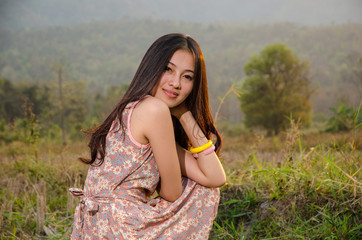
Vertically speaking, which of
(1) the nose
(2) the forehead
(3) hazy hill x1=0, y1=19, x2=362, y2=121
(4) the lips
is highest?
(2) the forehead

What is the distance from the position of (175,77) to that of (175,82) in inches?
1.2

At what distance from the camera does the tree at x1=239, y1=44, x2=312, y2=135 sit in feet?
44.1

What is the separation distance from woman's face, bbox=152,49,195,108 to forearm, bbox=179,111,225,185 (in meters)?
0.17

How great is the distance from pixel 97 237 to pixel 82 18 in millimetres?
104049

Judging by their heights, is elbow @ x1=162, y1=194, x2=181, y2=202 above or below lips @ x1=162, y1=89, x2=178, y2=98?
below

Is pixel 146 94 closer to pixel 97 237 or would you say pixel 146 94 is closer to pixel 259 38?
pixel 97 237

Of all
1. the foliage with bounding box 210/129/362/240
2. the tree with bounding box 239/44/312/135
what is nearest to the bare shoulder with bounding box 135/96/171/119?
the foliage with bounding box 210/129/362/240

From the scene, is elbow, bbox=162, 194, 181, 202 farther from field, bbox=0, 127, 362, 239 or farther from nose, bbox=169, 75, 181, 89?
field, bbox=0, 127, 362, 239

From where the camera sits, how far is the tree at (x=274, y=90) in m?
13.4

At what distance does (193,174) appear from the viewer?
1832mm

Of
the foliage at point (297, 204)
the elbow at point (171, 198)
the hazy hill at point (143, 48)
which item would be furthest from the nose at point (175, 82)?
the hazy hill at point (143, 48)

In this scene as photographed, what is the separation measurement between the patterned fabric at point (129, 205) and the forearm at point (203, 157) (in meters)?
0.15

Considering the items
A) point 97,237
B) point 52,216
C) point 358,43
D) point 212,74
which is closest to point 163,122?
point 97,237

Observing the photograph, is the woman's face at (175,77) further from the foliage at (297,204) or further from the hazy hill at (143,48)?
the hazy hill at (143,48)
